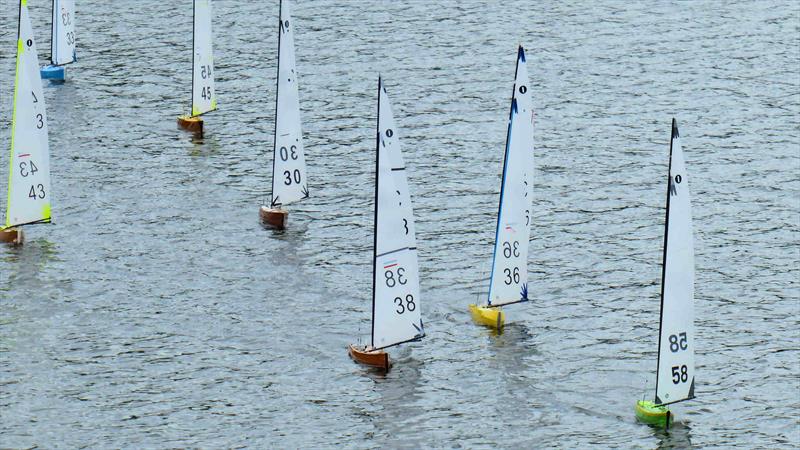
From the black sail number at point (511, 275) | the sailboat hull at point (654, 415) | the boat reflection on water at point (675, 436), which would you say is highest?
the black sail number at point (511, 275)

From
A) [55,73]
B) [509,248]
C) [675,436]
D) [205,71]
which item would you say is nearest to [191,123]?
[205,71]

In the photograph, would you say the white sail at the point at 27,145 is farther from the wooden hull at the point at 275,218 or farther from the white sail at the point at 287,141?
the white sail at the point at 287,141

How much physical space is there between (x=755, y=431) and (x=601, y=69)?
42766 mm

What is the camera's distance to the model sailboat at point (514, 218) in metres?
58.5

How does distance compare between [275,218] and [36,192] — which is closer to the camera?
[36,192]

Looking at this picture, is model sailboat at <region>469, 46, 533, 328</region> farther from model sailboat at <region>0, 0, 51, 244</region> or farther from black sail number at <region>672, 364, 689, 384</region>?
model sailboat at <region>0, 0, 51, 244</region>

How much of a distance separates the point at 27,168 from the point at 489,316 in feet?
69.5

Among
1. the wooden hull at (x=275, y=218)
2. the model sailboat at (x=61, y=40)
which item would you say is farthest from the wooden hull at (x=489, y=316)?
the model sailboat at (x=61, y=40)

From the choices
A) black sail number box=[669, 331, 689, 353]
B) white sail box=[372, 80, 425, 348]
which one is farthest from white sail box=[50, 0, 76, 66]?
black sail number box=[669, 331, 689, 353]

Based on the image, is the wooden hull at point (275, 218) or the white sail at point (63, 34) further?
the white sail at point (63, 34)

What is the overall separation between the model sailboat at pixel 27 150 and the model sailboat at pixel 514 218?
19662 mm

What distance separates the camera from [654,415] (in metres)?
53.2

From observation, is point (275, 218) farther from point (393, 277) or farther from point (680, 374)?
point (680, 374)

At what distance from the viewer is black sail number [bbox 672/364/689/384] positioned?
53.0m
